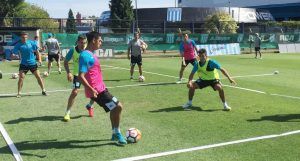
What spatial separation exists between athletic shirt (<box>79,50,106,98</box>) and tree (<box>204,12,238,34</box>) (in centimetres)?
4700

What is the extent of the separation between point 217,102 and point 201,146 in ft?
15.5

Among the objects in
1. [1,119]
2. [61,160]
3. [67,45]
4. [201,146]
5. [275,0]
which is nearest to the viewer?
[61,160]

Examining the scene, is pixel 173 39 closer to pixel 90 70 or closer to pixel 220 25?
pixel 220 25

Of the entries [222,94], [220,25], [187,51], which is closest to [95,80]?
[222,94]

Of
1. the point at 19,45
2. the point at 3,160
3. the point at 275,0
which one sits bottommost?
the point at 3,160

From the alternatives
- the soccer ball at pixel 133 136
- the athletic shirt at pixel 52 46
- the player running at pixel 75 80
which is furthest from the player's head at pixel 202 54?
the athletic shirt at pixel 52 46

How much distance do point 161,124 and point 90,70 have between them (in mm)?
2433

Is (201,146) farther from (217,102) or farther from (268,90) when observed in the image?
(268,90)

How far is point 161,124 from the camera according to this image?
9289mm

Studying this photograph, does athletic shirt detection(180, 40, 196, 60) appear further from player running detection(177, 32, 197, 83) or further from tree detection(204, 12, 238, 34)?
tree detection(204, 12, 238, 34)

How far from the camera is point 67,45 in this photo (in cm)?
3238

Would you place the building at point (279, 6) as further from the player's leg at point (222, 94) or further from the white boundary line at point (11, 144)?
the white boundary line at point (11, 144)

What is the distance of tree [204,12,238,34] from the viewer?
55.1 meters

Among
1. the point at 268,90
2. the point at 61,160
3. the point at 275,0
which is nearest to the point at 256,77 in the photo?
the point at 268,90
